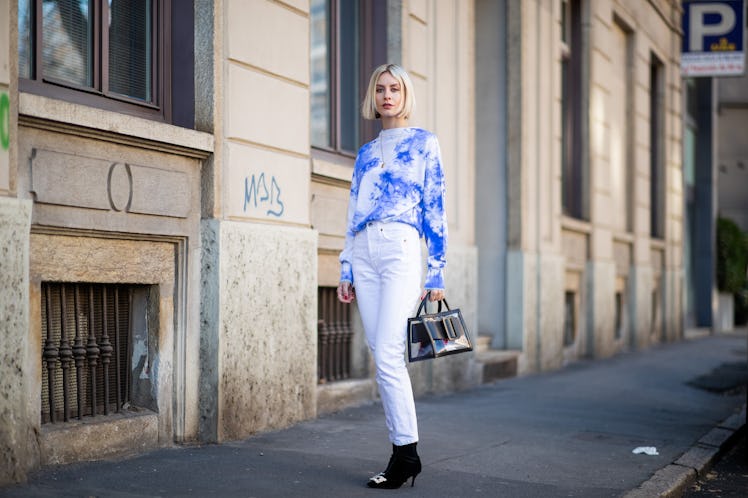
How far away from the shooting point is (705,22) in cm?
1927

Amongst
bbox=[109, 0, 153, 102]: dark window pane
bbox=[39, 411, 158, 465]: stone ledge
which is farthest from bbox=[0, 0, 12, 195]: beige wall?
bbox=[39, 411, 158, 465]: stone ledge

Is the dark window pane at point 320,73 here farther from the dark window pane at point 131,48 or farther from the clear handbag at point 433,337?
the clear handbag at point 433,337

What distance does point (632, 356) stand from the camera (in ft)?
50.4

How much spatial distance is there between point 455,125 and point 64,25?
507 cm

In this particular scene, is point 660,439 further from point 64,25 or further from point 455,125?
point 64,25

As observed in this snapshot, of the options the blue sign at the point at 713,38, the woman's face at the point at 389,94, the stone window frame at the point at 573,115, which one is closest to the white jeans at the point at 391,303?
the woman's face at the point at 389,94

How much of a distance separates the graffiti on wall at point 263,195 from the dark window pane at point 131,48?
86cm

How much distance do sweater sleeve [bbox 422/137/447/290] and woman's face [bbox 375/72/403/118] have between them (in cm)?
24

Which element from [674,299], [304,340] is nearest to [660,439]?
[304,340]

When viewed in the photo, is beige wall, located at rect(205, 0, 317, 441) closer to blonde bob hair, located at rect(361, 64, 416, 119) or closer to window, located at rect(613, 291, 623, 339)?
blonde bob hair, located at rect(361, 64, 416, 119)

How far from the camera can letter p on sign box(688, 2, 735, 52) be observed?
736 inches

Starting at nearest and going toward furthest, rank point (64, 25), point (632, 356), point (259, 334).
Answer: point (64, 25), point (259, 334), point (632, 356)

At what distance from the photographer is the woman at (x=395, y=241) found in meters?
4.91

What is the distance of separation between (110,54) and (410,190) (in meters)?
2.26
